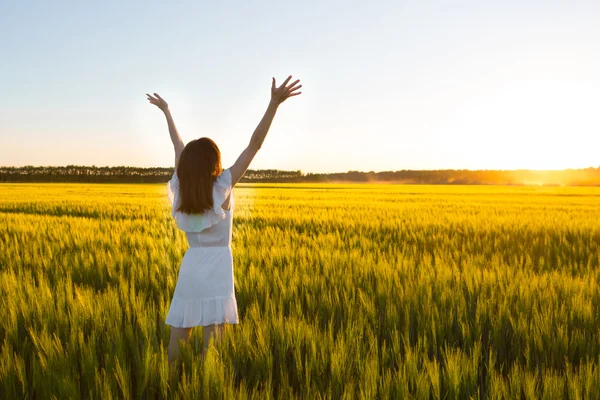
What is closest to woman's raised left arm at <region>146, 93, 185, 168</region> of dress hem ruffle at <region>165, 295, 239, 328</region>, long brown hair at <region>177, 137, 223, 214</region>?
long brown hair at <region>177, 137, 223, 214</region>

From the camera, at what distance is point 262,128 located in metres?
2.49

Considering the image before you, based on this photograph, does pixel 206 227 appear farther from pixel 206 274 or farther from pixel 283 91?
pixel 283 91

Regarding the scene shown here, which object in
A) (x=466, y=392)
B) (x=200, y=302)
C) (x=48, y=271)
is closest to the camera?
(x=466, y=392)

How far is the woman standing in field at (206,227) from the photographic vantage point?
2480 mm

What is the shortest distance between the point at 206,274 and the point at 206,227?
0.25 metres

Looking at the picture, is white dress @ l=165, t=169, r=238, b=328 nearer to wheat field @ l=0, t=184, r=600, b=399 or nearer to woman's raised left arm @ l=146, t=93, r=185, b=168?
wheat field @ l=0, t=184, r=600, b=399

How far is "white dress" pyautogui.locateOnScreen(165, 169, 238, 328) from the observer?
2.48 metres

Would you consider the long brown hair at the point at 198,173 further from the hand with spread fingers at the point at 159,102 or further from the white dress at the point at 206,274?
the hand with spread fingers at the point at 159,102

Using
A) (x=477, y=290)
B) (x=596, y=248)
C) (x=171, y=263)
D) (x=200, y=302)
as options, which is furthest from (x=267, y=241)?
(x=596, y=248)

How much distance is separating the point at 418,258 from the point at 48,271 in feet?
13.8

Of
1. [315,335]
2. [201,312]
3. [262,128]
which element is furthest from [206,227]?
[315,335]

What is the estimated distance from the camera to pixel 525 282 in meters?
4.09

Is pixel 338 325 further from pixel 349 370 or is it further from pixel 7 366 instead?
pixel 7 366

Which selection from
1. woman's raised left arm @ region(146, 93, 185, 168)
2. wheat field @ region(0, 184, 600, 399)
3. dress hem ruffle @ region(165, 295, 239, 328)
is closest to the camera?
wheat field @ region(0, 184, 600, 399)
